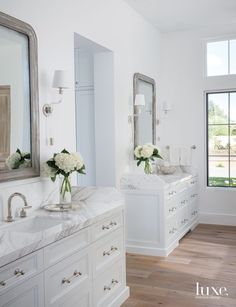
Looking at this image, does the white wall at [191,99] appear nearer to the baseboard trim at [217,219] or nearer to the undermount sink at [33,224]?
the baseboard trim at [217,219]

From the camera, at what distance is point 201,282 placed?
3.59 m

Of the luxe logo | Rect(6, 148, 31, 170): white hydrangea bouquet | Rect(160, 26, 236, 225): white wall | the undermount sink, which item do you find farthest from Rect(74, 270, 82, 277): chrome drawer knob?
Rect(160, 26, 236, 225): white wall

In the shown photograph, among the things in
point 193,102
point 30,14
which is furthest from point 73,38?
point 193,102

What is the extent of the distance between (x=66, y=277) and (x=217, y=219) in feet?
13.1

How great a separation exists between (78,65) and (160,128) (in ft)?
5.94

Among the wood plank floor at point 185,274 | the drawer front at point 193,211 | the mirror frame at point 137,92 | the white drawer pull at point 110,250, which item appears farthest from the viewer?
the drawer front at point 193,211

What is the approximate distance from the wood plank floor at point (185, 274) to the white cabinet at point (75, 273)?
311mm

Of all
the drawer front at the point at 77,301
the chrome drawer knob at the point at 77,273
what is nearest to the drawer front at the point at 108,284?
the drawer front at the point at 77,301

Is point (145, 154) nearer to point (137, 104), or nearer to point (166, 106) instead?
point (137, 104)

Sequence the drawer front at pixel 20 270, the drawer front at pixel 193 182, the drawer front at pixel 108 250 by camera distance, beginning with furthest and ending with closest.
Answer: the drawer front at pixel 193 182 < the drawer front at pixel 108 250 < the drawer front at pixel 20 270

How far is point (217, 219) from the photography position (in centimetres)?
591

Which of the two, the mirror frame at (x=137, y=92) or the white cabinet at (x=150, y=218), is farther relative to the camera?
the mirror frame at (x=137, y=92)

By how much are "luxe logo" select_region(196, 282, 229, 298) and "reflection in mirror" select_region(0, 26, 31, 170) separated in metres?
1.85

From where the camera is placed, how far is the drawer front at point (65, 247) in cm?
221
